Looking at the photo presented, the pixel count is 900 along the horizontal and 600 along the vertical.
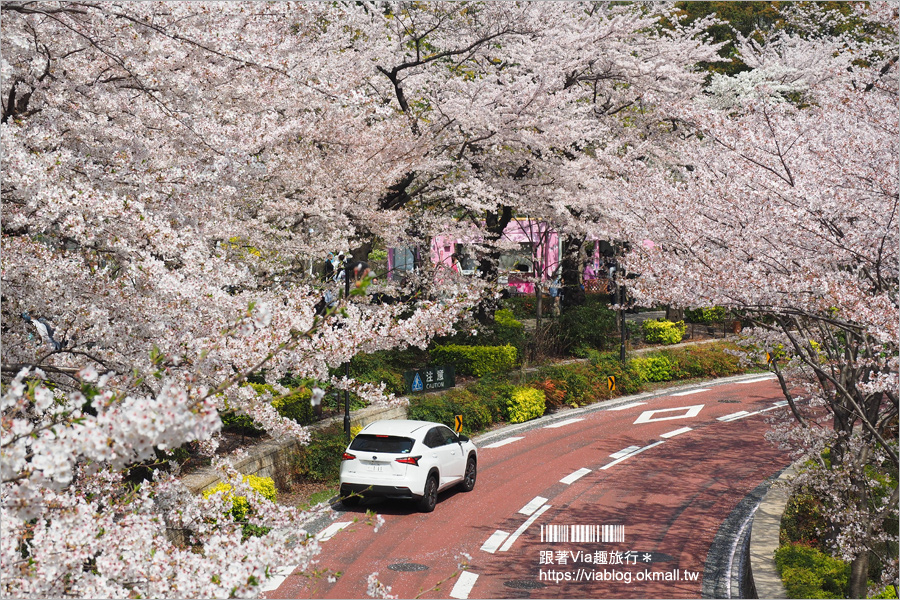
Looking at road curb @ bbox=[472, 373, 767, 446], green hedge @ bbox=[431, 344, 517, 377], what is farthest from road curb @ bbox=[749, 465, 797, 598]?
green hedge @ bbox=[431, 344, 517, 377]

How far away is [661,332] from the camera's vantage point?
1183 inches

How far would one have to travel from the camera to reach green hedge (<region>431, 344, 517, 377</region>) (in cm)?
2356

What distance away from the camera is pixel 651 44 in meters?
26.5

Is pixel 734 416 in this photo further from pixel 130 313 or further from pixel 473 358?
pixel 130 313

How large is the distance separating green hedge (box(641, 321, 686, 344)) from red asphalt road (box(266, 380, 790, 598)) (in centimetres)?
782

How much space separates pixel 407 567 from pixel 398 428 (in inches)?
140

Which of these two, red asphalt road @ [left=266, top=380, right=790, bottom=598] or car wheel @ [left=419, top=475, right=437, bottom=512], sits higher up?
car wheel @ [left=419, top=475, right=437, bottom=512]

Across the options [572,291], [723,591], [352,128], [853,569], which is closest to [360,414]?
[352,128]

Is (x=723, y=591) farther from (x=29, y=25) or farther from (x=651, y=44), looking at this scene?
(x=651, y=44)

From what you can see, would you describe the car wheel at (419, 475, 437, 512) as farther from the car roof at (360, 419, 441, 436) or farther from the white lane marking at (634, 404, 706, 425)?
the white lane marking at (634, 404, 706, 425)

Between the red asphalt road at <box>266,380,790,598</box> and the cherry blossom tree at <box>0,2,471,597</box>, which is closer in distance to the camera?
the cherry blossom tree at <box>0,2,471,597</box>

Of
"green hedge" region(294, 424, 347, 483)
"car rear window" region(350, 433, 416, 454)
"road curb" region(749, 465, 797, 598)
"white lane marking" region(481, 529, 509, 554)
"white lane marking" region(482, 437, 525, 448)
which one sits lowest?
"white lane marking" region(481, 529, 509, 554)

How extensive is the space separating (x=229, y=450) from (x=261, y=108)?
6.37m

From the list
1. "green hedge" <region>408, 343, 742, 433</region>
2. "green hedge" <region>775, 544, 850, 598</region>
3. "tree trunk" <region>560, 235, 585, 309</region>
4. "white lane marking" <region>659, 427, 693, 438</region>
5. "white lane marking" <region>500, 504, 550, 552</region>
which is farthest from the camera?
"tree trunk" <region>560, 235, 585, 309</region>
